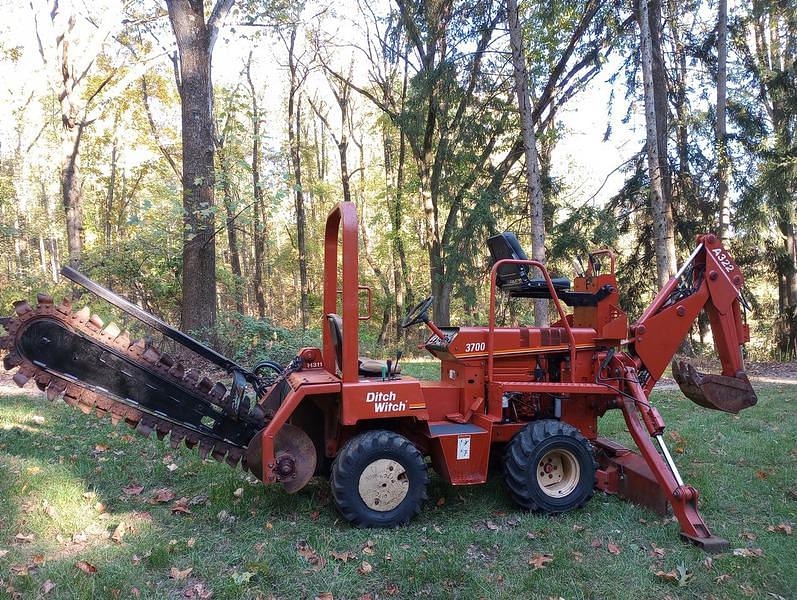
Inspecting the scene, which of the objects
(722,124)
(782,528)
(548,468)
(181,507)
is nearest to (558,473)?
(548,468)

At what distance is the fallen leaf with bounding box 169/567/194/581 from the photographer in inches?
144

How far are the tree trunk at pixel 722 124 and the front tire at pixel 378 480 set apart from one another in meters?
15.2

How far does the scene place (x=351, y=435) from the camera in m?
4.98

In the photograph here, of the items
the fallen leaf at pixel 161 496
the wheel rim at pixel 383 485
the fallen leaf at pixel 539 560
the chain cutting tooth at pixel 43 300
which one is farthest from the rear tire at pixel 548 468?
the chain cutting tooth at pixel 43 300

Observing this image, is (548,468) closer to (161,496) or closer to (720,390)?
(720,390)

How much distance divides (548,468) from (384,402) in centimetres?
163

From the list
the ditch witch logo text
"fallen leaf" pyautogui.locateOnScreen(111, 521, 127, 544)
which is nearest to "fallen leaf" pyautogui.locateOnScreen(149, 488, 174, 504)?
"fallen leaf" pyautogui.locateOnScreen(111, 521, 127, 544)

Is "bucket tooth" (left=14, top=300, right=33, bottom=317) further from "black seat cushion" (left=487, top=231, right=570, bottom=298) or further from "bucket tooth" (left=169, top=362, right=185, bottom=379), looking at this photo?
"black seat cushion" (left=487, top=231, right=570, bottom=298)

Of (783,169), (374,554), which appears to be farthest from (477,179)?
(374,554)

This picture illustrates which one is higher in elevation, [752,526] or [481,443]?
[481,443]

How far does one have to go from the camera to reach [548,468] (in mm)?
5020

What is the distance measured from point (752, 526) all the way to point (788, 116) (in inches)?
647

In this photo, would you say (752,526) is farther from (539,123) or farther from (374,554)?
(539,123)

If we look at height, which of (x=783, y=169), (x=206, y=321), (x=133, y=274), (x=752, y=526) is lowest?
(x=752, y=526)
